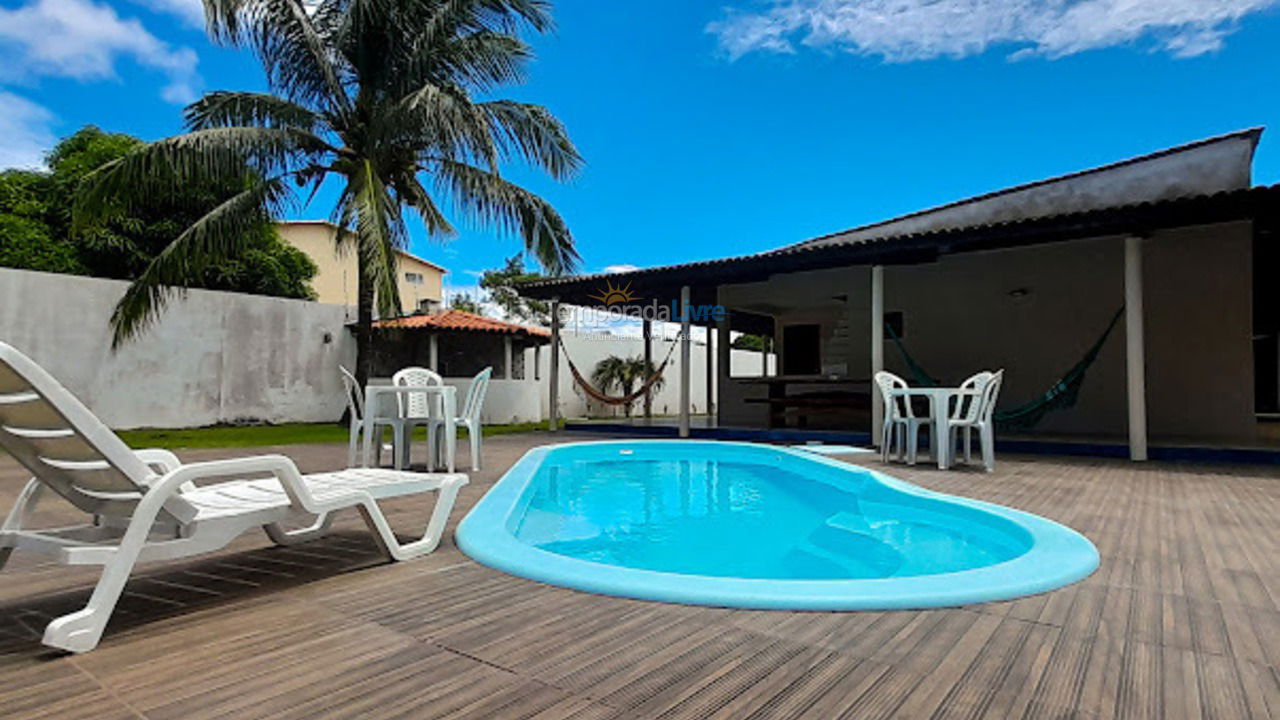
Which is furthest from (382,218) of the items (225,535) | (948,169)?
(948,169)

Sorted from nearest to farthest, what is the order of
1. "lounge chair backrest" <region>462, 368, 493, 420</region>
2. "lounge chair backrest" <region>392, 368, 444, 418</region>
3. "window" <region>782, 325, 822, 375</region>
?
"lounge chair backrest" <region>392, 368, 444, 418</region>
"lounge chair backrest" <region>462, 368, 493, 420</region>
"window" <region>782, 325, 822, 375</region>

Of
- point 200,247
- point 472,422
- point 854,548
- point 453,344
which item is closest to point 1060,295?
point 854,548

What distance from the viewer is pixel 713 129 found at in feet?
64.5

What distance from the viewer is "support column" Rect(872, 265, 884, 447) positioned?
852 cm

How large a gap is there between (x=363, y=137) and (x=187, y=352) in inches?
211

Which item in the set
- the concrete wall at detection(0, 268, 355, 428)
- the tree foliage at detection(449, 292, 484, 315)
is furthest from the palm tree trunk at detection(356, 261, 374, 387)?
the tree foliage at detection(449, 292, 484, 315)

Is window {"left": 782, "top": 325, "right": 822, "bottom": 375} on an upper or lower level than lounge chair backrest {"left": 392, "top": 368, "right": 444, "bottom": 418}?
upper

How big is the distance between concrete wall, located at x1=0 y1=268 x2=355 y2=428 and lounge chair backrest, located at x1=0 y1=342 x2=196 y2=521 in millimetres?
10740

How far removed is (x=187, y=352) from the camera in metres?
12.1

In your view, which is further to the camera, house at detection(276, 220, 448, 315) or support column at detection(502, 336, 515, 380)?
house at detection(276, 220, 448, 315)

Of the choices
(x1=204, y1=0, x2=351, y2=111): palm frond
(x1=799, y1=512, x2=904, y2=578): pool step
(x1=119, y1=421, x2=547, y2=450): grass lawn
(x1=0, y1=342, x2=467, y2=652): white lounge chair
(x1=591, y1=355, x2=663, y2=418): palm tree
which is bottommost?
(x1=799, y1=512, x2=904, y2=578): pool step

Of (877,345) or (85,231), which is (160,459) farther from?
(85,231)

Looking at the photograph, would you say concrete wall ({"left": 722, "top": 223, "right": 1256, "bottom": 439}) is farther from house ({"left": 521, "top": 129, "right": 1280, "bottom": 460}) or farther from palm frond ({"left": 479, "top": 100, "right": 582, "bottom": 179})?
palm frond ({"left": 479, "top": 100, "right": 582, "bottom": 179})

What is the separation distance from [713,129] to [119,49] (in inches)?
617
